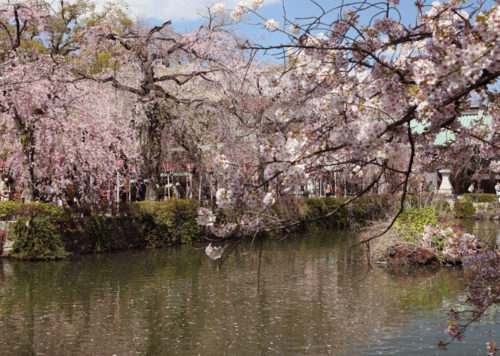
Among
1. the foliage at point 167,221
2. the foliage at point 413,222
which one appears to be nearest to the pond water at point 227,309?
the foliage at point 413,222

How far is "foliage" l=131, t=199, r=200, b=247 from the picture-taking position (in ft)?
67.4

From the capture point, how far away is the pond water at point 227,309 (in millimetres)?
8295

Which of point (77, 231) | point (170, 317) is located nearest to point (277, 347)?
point (170, 317)

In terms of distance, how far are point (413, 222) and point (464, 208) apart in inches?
811

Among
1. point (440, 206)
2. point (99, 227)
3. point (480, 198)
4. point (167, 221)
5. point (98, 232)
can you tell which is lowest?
point (98, 232)

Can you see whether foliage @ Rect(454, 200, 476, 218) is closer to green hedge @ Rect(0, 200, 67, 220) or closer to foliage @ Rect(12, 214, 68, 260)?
green hedge @ Rect(0, 200, 67, 220)

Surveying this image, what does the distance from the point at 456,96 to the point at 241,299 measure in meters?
8.17

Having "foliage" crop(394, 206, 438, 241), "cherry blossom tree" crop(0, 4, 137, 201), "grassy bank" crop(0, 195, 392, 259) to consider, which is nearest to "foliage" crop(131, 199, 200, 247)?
"grassy bank" crop(0, 195, 392, 259)

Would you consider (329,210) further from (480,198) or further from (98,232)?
(480,198)

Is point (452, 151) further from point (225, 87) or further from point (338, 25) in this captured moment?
point (225, 87)

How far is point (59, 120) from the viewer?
58.9 feet

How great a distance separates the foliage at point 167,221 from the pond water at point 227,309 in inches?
148

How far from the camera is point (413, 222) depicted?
15680mm

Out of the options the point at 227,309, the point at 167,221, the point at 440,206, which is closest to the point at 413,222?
the point at 440,206
